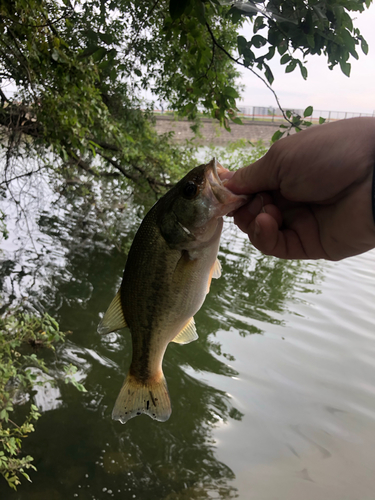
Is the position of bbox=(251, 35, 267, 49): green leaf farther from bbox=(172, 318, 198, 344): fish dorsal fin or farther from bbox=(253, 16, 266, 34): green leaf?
bbox=(172, 318, 198, 344): fish dorsal fin

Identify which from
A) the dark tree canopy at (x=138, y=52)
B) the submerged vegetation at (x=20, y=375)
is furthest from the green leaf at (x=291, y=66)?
the submerged vegetation at (x=20, y=375)

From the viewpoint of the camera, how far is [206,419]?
4.82 m

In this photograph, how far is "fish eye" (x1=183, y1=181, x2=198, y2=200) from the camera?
5.78 feet

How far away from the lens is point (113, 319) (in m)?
1.93

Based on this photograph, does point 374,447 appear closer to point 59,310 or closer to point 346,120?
point 346,120

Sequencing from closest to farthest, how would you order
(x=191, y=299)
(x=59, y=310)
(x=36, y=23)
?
1. (x=191, y=299)
2. (x=36, y=23)
3. (x=59, y=310)

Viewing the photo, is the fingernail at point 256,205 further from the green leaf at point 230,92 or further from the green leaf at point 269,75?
the green leaf at point 230,92

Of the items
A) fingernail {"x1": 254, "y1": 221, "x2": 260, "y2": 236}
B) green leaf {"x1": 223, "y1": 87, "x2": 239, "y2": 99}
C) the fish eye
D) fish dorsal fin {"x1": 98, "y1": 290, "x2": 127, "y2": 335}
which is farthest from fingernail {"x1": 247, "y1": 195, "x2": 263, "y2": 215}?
green leaf {"x1": 223, "y1": 87, "x2": 239, "y2": 99}

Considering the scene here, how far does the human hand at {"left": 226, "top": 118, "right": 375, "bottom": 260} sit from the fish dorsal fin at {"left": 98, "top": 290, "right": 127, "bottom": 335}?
32.1 inches

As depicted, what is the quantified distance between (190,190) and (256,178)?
1.20 ft

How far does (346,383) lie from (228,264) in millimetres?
4686

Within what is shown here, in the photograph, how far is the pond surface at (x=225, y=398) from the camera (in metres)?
3.96

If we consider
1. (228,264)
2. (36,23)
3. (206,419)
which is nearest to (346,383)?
(206,419)

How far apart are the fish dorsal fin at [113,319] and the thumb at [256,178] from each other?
32.9 inches
